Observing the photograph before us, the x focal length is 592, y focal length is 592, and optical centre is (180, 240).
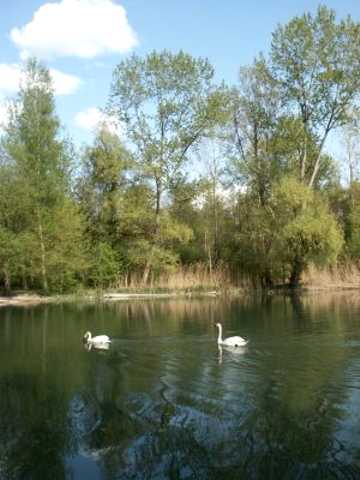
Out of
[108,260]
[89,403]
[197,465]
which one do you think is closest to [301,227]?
[108,260]

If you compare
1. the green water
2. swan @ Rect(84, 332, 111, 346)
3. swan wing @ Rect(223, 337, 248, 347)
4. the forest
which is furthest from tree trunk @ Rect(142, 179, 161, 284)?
swan wing @ Rect(223, 337, 248, 347)

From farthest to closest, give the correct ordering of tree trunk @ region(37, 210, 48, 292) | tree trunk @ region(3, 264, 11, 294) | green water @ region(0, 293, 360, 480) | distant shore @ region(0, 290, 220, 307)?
1. tree trunk @ region(37, 210, 48, 292)
2. tree trunk @ region(3, 264, 11, 294)
3. distant shore @ region(0, 290, 220, 307)
4. green water @ region(0, 293, 360, 480)

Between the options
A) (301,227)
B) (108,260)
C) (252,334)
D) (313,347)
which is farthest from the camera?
(108,260)

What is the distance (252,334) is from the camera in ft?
68.6

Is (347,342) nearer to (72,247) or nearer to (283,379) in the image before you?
(283,379)

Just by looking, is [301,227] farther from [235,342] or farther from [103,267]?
[235,342]

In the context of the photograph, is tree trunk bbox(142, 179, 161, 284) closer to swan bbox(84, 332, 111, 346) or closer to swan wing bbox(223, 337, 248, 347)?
swan bbox(84, 332, 111, 346)

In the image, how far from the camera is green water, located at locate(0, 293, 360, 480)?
8.78 m

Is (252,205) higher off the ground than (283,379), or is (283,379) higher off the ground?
(252,205)

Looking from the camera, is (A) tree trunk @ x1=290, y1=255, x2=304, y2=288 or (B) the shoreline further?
(A) tree trunk @ x1=290, y1=255, x2=304, y2=288

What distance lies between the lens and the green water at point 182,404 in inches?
346

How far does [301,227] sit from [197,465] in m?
31.4

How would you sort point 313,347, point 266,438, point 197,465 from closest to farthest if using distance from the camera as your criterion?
point 197,465 < point 266,438 < point 313,347

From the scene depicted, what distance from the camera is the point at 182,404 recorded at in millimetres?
11867
